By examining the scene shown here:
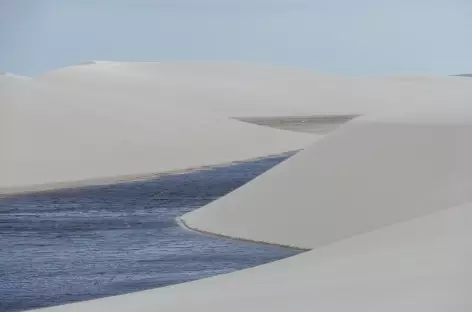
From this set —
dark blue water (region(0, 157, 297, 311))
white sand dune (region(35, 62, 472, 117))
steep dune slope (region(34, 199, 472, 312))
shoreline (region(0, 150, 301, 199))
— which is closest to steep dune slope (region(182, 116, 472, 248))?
dark blue water (region(0, 157, 297, 311))

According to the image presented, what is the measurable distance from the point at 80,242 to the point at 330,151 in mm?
3998

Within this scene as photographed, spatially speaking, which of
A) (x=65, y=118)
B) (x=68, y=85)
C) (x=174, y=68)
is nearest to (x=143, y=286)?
(x=65, y=118)

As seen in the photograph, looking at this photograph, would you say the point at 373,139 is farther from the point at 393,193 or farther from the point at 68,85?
the point at 68,85

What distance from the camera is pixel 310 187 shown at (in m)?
14.2

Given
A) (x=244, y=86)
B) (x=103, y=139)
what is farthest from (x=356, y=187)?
(x=244, y=86)

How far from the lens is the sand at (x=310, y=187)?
789cm

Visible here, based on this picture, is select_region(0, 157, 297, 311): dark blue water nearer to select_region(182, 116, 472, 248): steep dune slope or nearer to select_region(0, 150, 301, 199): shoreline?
select_region(182, 116, 472, 248): steep dune slope

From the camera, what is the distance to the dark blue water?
1091 cm

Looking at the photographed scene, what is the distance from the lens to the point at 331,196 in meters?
13.6

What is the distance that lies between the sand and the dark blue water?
0.80 metres

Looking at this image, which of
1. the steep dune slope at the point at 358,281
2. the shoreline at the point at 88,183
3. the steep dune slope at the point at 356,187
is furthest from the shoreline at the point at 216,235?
the shoreline at the point at 88,183

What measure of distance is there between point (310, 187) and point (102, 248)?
2.99 m

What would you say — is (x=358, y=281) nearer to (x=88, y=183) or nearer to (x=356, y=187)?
(x=356, y=187)

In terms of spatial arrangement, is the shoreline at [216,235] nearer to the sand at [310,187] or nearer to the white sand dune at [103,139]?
the sand at [310,187]
